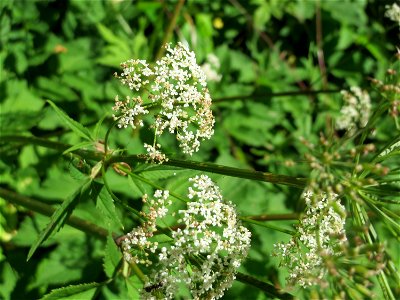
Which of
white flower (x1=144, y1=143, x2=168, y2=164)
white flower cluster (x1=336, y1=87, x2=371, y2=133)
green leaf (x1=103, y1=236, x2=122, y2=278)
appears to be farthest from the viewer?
white flower cluster (x1=336, y1=87, x2=371, y2=133)

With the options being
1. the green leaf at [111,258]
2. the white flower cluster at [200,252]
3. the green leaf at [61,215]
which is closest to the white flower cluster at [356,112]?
the white flower cluster at [200,252]

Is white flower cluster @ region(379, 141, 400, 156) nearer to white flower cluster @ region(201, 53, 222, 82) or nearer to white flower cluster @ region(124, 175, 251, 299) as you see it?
white flower cluster @ region(124, 175, 251, 299)

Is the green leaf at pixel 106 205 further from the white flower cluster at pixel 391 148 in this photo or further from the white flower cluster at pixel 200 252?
the white flower cluster at pixel 391 148

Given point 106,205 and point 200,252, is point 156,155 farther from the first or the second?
point 200,252

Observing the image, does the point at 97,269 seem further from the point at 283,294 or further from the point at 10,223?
the point at 283,294

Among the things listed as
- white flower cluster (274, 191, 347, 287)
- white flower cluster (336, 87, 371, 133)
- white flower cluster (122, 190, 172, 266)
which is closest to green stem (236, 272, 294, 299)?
white flower cluster (274, 191, 347, 287)

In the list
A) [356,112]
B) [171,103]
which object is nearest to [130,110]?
[171,103]

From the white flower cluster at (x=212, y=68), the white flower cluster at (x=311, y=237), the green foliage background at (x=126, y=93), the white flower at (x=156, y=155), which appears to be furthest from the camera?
the white flower cluster at (x=212, y=68)
